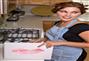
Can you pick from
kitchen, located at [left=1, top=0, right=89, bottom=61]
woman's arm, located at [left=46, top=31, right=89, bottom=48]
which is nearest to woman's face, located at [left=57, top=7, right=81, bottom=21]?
woman's arm, located at [left=46, top=31, right=89, bottom=48]

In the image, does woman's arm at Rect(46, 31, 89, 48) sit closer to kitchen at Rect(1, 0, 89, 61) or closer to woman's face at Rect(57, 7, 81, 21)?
woman's face at Rect(57, 7, 81, 21)

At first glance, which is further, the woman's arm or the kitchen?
the kitchen

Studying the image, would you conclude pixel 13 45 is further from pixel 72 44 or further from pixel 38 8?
pixel 38 8

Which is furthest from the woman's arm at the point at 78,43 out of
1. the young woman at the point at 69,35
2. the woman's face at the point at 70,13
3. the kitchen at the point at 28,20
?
the kitchen at the point at 28,20

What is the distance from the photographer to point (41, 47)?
1562 millimetres

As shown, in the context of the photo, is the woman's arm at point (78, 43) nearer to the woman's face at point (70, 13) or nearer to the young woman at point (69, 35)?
the young woman at point (69, 35)

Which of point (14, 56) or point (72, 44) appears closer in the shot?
point (72, 44)

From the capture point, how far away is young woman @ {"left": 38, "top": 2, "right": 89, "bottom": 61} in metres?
1.48

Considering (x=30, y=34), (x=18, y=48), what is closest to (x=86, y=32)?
(x=18, y=48)

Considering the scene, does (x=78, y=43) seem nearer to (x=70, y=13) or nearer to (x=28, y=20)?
(x=70, y=13)

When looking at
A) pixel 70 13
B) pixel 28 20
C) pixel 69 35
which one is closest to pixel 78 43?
pixel 69 35

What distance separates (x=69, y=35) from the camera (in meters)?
1.53

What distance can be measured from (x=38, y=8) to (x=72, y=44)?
195 centimetres

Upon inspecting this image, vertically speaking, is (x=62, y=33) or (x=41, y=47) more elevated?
(x=62, y=33)
